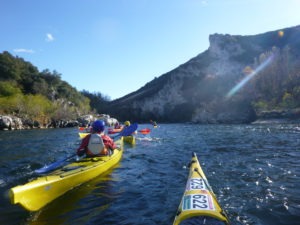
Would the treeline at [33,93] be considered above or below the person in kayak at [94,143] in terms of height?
above

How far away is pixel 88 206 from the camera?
7914mm

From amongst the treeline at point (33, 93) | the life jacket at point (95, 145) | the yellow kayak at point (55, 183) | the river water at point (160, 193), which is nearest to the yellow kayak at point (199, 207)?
the river water at point (160, 193)

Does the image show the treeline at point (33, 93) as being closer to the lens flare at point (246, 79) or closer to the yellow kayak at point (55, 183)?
the yellow kayak at point (55, 183)

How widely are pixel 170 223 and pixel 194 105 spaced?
13091 centimetres

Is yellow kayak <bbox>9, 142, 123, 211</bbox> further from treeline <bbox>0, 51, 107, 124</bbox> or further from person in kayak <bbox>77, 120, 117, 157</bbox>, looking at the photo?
Answer: treeline <bbox>0, 51, 107, 124</bbox>

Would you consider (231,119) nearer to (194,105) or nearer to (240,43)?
(194,105)

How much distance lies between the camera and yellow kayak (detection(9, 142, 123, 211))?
6.71 m

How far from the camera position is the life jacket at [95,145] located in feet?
36.5

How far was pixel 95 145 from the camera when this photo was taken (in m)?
11.3

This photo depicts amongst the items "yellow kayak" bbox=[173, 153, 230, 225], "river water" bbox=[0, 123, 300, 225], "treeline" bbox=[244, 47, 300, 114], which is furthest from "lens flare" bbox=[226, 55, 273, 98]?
"yellow kayak" bbox=[173, 153, 230, 225]

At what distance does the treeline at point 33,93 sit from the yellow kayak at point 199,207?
63722 millimetres

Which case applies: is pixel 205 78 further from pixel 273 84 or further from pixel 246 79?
pixel 273 84

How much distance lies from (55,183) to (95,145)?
3.32 m

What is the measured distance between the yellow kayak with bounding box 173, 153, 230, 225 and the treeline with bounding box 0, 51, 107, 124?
63722mm
